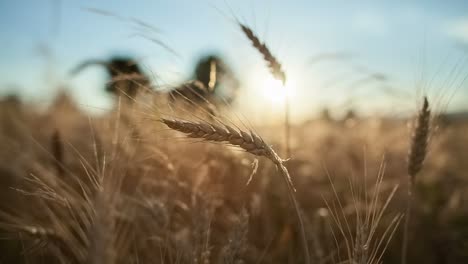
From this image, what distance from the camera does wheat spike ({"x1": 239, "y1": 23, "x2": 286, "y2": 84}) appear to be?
1.80 metres

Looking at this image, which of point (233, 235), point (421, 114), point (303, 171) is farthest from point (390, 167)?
point (233, 235)

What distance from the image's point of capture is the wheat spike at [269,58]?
1804 mm

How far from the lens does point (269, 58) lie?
183cm

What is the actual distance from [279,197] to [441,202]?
1.63 m

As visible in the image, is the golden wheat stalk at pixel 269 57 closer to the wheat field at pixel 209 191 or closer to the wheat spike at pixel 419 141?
the wheat field at pixel 209 191

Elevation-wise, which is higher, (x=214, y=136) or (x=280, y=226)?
(x=214, y=136)

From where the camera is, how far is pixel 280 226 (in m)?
3.21

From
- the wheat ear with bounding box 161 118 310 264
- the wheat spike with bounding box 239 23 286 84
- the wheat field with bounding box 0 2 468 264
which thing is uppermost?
→ the wheat spike with bounding box 239 23 286 84

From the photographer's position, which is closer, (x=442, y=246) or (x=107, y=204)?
(x=107, y=204)

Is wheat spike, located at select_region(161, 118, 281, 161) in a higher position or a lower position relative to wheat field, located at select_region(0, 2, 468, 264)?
higher

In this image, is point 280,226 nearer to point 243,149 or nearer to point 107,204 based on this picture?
point 243,149

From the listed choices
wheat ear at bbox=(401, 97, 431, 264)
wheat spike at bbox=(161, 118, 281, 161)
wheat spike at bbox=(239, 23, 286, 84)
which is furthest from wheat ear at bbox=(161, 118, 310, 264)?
wheat ear at bbox=(401, 97, 431, 264)

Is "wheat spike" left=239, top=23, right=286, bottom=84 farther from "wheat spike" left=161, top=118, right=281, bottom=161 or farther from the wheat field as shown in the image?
"wheat spike" left=161, top=118, right=281, bottom=161

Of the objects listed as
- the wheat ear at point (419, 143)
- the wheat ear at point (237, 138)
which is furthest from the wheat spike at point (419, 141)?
the wheat ear at point (237, 138)
